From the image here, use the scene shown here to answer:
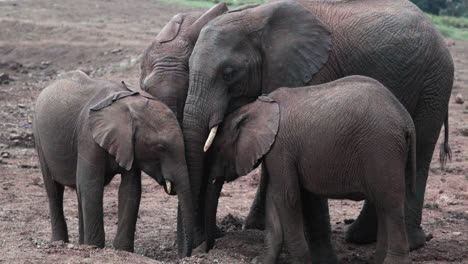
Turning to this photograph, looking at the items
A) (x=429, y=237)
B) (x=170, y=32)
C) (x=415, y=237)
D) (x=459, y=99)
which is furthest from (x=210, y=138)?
(x=459, y=99)

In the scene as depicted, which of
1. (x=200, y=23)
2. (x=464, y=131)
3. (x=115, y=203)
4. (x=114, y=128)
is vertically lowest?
(x=464, y=131)

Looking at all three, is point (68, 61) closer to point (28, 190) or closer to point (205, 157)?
point (28, 190)

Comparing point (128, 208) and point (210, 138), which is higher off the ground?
point (210, 138)

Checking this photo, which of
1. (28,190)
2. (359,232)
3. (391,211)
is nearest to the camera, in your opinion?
(391,211)

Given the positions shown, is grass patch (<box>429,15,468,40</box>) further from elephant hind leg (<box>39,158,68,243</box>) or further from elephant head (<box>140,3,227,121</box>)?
elephant hind leg (<box>39,158,68,243</box>)

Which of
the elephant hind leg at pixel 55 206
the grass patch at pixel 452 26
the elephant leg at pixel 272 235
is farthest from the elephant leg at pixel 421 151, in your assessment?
the grass patch at pixel 452 26

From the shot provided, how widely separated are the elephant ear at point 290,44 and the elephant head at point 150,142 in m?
0.83

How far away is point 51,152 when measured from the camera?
7090 millimetres

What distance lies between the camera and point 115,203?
9.23 meters

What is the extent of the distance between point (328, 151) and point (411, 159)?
21.7 inches

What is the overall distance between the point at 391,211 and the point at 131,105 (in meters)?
1.82

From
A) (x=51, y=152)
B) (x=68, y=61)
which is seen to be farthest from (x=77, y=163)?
(x=68, y=61)

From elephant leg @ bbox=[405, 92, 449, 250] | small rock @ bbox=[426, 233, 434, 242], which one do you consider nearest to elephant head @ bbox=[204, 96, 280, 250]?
elephant leg @ bbox=[405, 92, 449, 250]

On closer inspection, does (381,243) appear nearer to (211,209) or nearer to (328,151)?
(328,151)
